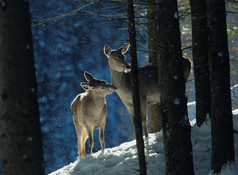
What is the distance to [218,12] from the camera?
619cm

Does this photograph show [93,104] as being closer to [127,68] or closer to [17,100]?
[127,68]

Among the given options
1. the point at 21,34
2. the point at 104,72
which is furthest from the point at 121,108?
the point at 21,34

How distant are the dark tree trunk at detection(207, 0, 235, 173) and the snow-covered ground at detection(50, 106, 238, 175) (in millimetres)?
564

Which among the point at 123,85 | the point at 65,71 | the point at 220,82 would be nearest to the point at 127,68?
the point at 123,85

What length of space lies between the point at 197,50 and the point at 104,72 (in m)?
13.6

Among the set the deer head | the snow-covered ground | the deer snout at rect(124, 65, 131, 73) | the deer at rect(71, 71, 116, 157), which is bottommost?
the snow-covered ground

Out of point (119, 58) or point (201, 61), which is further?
point (119, 58)

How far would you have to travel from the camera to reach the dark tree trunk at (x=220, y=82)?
20.3ft

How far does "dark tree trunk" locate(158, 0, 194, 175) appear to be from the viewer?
18.7ft

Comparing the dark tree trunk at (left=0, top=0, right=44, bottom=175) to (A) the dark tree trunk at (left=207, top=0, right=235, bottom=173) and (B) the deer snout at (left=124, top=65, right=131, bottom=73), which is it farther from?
(B) the deer snout at (left=124, top=65, right=131, bottom=73)

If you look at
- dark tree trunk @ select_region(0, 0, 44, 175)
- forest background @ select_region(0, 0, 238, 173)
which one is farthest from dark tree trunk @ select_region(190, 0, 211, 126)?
forest background @ select_region(0, 0, 238, 173)

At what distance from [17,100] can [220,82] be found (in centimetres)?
359

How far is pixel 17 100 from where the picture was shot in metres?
3.82

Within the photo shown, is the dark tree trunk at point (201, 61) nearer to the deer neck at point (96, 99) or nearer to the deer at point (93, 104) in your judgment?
the deer at point (93, 104)
